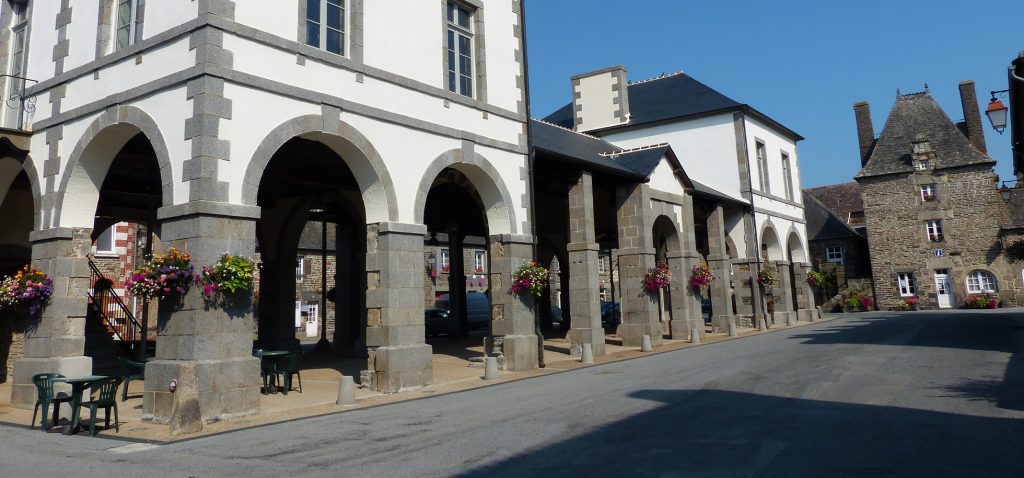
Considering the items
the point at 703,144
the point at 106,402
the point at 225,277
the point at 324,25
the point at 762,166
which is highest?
the point at 703,144

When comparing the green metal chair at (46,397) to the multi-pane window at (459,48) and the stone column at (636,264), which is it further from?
the stone column at (636,264)

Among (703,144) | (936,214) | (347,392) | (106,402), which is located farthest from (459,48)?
(936,214)

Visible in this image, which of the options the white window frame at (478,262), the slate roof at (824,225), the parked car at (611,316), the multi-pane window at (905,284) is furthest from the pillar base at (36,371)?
the multi-pane window at (905,284)

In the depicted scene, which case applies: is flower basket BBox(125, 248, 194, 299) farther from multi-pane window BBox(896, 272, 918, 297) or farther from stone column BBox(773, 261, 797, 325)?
multi-pane window BBox(896, 272, 918, 297)

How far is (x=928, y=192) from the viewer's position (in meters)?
35.8

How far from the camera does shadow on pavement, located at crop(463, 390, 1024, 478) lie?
4.87m

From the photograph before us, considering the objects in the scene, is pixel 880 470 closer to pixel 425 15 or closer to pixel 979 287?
pixel 425 15

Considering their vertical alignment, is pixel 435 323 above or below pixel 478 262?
below

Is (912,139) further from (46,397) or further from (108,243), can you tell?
(46,397)

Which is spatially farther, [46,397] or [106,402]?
[46,397]

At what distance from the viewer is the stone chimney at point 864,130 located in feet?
129

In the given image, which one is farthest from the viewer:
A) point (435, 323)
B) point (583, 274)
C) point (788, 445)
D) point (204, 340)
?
point (435, 323)

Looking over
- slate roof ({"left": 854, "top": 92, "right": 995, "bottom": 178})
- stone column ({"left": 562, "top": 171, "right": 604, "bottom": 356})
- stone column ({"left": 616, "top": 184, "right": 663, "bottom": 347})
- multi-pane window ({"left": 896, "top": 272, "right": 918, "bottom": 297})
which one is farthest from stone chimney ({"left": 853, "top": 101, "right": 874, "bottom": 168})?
stone column ({"left": 562, "top": 171, "right": 604, "bottom": 356})

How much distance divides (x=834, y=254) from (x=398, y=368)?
36.5 meters
